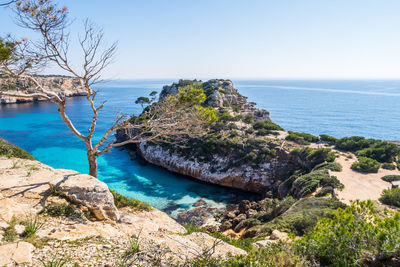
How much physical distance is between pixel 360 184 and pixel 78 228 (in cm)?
1795

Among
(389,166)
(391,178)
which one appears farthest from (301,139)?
(391,178)

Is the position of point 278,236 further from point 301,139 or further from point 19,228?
point 301,139

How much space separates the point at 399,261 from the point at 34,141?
150 feet

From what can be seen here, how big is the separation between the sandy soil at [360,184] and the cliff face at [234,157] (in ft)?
19.2

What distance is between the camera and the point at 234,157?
2572 cm

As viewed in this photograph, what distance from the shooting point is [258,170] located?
23.9 metres

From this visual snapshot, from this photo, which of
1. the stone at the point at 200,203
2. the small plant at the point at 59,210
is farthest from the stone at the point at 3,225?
the stone at the point at 200,203

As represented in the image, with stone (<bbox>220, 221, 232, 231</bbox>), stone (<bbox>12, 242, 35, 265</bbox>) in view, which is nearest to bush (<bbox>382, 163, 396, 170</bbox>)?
stone (<bbox>220, 221, 232, 231</bbox>)

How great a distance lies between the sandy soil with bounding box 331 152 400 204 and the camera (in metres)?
13.9

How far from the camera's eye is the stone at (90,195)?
6480mm

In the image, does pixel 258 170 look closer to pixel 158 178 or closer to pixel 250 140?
pixel 250 140

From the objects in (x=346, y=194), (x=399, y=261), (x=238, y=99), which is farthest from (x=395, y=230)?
(x=238, y=99)

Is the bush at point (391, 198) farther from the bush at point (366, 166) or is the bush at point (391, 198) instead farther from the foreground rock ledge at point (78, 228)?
the foreground rock ledge at point (78, 228)

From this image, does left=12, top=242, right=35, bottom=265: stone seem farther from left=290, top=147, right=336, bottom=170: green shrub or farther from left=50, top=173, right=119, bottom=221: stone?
left=290, top=147, right=336, bottom=170: green shrub
